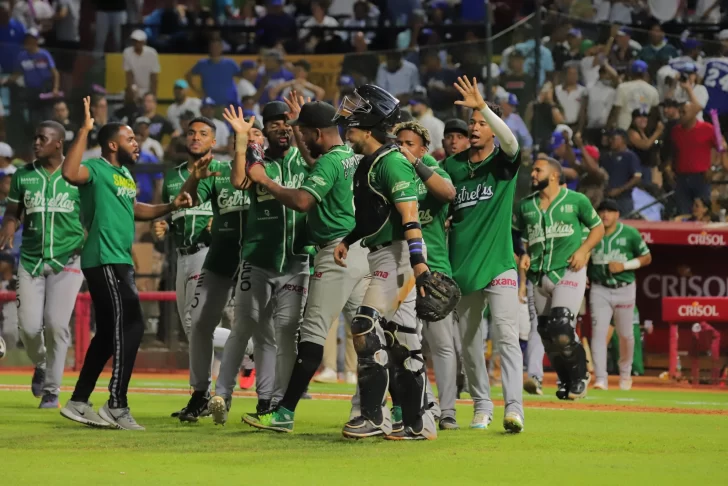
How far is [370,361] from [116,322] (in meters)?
2.08

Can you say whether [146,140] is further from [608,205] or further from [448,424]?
[448,424]

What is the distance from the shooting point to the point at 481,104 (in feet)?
28.0

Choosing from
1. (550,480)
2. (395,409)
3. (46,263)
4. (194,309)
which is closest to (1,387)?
(46,263)

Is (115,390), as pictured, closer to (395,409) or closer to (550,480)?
(395,409)

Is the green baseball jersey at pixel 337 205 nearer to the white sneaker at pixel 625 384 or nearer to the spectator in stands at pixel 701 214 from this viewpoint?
the white sneaker at pixel 625 384

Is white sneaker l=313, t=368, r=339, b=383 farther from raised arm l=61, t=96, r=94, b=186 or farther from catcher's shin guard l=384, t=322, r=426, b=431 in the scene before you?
catcher's shin guard l=384, t=322, r=426, b=431

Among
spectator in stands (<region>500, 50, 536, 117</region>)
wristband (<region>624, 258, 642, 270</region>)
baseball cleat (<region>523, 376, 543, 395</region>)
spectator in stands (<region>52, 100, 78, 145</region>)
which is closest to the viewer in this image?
baseball cleat (<region>523, 376, 543, 395</region>)

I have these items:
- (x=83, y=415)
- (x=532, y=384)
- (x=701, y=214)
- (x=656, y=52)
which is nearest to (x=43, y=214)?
(x=83, y=415)

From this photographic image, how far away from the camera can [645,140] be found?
16688mm

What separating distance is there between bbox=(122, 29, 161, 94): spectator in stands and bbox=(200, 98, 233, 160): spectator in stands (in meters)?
1.40

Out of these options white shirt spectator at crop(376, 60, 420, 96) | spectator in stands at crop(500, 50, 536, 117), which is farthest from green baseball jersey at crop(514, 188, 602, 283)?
white shirt spectator at crop(376, 60, 420, 96)

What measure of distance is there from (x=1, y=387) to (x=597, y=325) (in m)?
7.24

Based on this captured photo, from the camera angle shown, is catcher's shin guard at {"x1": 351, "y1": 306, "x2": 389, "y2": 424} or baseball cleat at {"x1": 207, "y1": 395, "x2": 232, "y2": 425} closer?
catcher's shin guard at {"x1": 351, "y1": 306, "x2": 389, "y2": 424}

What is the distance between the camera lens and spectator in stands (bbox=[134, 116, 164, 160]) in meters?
19.1
